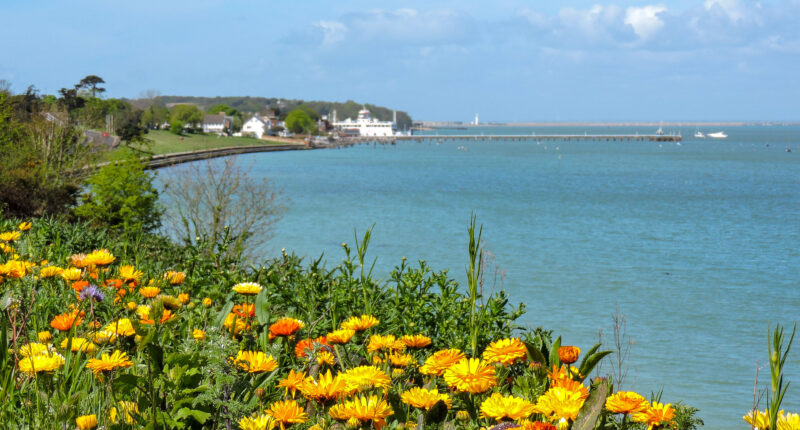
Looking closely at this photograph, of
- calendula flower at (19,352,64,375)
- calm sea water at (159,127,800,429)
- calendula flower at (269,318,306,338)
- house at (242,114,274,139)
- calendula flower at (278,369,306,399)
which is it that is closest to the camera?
calendula flower at (19,352,64,375)

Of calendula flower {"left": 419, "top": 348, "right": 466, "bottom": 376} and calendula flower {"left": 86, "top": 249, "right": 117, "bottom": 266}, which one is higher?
calendula flower {"left": 86, "top": 249, "right": 117, "bottom": 266}

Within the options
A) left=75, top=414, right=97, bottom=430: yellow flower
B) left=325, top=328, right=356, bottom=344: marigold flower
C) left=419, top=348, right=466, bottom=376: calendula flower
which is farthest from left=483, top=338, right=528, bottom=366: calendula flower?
left=75, top=414, right=97, bottom=430: yellow flower

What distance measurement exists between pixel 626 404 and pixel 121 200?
57.9 ft

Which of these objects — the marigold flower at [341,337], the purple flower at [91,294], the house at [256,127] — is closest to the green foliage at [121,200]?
the purple flower at [91,294]

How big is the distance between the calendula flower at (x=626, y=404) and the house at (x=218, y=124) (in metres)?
175

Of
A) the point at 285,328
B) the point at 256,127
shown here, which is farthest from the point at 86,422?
the point at 256,127

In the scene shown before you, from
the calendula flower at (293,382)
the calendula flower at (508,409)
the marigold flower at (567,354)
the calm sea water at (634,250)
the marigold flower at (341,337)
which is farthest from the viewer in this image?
the calm sea water at (634,250)

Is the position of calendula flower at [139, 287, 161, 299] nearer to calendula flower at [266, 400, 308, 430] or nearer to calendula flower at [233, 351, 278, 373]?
calendula flower at [233, 351, 278, 373]

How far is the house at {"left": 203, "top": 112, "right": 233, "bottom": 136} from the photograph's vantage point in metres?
172

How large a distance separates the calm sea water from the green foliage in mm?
4645

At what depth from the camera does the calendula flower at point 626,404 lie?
1.89 metres

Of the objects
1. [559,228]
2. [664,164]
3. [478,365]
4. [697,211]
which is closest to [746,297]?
[559,228]

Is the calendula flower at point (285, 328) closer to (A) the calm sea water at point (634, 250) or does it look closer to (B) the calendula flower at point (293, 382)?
(B) the calendula flower at point (293, 382)

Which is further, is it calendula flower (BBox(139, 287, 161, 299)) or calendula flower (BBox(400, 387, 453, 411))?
calendula flower (BBox(139, 287, 161, 299))
